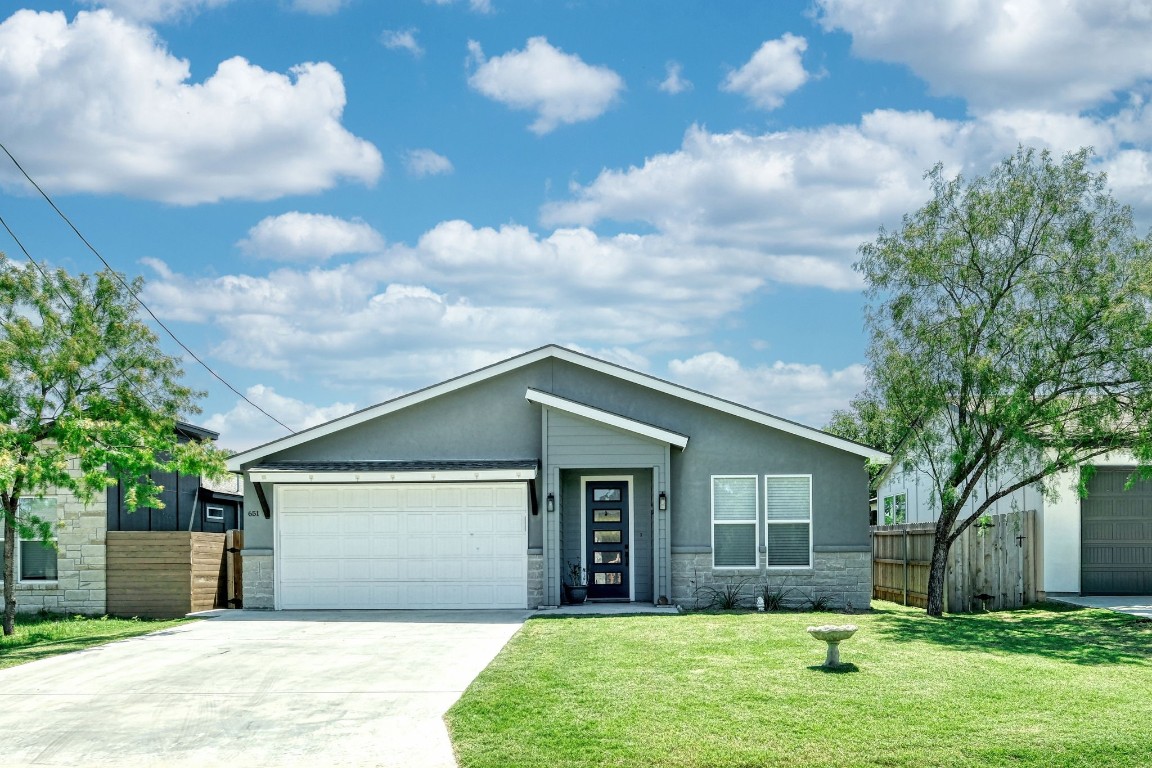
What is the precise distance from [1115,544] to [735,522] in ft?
24.5

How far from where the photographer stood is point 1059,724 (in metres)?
9.64

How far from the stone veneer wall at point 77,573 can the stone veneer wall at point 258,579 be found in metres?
2.38

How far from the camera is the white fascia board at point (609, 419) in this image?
1938 cm

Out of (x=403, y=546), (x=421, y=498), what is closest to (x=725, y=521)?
(x=421, y=498)

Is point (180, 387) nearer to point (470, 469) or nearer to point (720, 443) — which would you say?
point (470, 469)

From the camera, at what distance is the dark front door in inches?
809

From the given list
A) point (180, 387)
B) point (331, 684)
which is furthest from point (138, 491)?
point (331, 684)

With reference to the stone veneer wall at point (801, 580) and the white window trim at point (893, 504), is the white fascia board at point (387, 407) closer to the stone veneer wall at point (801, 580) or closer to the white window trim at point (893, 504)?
the stone veneer wall at point (801, 580)

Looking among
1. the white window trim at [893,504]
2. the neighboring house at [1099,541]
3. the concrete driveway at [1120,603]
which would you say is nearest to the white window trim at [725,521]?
the neighboring house at [1099,541]

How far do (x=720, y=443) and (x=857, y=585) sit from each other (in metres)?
3.38

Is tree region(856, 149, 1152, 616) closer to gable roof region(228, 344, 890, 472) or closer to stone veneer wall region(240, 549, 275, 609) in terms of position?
gable roof region(228, 344, 890, 472)

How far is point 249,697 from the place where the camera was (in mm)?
11219

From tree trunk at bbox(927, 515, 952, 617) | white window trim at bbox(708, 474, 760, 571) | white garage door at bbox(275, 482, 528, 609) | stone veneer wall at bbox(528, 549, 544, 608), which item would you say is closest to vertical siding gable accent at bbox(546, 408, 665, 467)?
white garage door at bbox(275, 482, 528, 609)

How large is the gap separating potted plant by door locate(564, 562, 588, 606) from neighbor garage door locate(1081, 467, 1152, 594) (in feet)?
30.9
